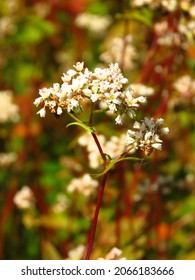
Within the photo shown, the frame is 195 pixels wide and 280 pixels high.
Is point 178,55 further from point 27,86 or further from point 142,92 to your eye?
point 27,86

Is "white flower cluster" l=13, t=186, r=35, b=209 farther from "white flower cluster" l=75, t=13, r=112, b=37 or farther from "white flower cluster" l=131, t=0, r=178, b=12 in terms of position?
"white flower cluster" l=75, t=13, r=112, b=37

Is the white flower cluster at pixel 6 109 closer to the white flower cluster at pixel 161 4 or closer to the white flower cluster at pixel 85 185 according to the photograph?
the white flower cluster at pixel 85 185

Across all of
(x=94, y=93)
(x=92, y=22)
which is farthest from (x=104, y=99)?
(x=92, y=22)

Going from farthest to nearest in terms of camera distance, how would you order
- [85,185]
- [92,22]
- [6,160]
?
1. [92,22]
2. [6,160]
3. [85,185]

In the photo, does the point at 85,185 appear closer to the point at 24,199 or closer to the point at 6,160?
the point at 24,199

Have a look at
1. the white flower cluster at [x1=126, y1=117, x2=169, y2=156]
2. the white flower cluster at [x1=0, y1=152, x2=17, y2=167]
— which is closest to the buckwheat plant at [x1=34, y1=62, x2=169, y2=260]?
the white flower cluster at [x1=126, y1=117, x2=169, y2=156]

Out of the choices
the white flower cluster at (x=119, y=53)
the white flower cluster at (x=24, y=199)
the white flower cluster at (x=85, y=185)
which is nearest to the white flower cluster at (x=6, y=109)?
the white flower cluster at (x=24, y=199)

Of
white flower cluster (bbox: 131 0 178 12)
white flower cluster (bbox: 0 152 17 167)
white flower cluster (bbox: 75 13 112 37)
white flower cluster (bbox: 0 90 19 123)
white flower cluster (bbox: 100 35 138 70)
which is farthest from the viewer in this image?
white flower cluster (bbox: 75 13 112 37)
